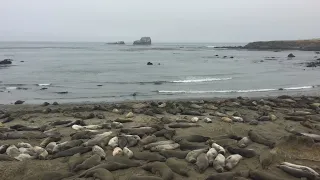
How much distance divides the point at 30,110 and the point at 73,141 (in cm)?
706

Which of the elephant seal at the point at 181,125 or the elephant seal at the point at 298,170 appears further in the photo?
the elephant seal at the point at 181,125

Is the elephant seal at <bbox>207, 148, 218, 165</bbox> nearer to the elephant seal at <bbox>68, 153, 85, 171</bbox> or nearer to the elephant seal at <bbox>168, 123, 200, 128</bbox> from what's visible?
the elephant seal at <bbox>168, 123, 200, 128</bbox>

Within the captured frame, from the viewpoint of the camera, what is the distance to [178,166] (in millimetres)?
7137

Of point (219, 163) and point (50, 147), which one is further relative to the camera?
point (50, 147)

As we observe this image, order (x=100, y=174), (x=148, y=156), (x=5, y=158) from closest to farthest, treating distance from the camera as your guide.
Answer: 1. (x=100, y=174)
2. (x=5, y=158)
3. (x=148, y=156)

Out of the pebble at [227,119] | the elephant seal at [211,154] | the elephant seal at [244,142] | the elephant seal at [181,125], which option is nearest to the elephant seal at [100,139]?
the elephant seal at [181,125]

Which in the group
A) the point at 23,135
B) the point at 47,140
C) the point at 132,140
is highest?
the point at 132,140

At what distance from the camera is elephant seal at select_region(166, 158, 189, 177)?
22.7 feet

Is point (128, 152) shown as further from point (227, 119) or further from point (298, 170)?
point (227, 119)

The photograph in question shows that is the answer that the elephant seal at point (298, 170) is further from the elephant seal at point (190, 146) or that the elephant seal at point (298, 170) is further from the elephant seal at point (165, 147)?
the elephant seal at point (165, 147)

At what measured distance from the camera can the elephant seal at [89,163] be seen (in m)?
7.05

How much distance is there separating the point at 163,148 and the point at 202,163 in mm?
1364

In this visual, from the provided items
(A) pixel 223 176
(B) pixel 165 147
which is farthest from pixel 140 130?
(A) pixel 223 176

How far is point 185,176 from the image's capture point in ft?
22.5
